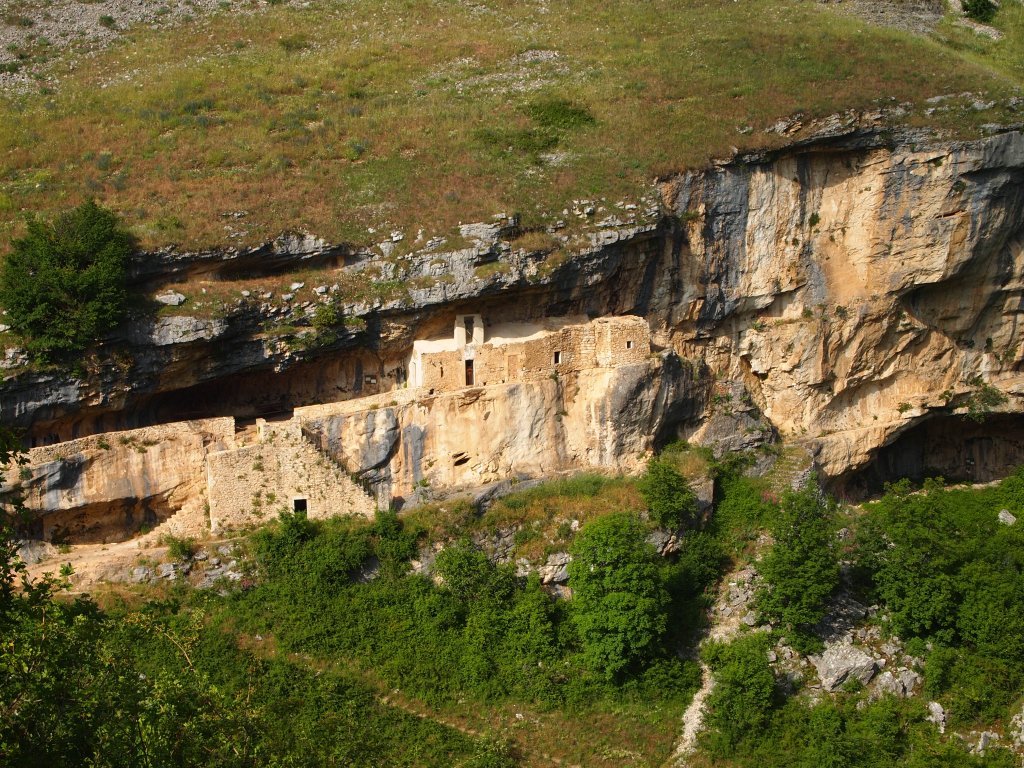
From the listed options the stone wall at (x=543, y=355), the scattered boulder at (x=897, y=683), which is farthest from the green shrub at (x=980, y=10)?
the scattered boulder at (x=897, y=683)

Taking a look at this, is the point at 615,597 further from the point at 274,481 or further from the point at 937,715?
the point at 274,481

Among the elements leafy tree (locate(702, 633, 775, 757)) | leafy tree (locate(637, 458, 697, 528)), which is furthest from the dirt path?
leafy tree (locate(637, 458, 697, 528))

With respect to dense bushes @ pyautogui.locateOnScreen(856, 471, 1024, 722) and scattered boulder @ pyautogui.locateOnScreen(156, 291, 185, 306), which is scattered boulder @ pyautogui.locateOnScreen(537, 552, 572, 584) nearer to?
dense bushes @ pyautogui.locateOnScreen(856, 471, 1024, 722)

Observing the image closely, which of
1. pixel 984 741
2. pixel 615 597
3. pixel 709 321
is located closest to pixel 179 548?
pixel 615 597

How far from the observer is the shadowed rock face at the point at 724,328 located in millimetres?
29672

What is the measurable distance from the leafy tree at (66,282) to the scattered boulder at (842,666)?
19.5m

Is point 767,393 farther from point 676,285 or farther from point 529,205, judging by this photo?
point 529,205

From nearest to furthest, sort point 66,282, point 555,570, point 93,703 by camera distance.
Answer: point 93,703, point 66,282, point 555,570

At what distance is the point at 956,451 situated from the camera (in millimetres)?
41688

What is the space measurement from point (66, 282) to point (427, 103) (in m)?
17.7

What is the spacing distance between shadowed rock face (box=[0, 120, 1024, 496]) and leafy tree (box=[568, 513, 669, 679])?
11.7ft

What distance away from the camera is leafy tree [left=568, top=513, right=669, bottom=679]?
27.4 meters

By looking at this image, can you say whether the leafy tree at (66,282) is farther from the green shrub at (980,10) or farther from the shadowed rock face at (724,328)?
the green shrub at (980,10)

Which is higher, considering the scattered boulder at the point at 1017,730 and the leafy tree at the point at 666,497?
the leafy tree at the point at 666,497
